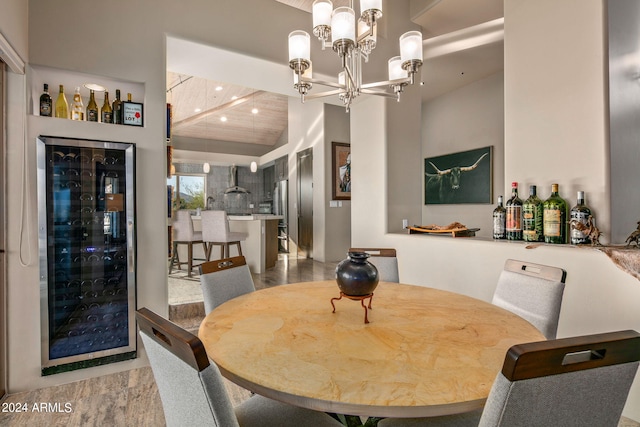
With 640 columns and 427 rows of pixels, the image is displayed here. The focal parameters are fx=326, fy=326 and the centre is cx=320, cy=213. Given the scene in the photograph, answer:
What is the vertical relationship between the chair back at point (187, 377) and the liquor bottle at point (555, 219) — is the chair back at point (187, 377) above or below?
below

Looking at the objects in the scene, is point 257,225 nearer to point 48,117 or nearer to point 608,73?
point 48,117

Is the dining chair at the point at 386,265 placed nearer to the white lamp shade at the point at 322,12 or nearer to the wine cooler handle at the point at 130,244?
the white lamp shade at the point at 322,12

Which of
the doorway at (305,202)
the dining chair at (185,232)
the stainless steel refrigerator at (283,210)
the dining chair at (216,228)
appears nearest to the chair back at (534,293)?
the dining chair at (216,228)

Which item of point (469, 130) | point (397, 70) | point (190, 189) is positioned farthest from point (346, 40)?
point (190, 189)

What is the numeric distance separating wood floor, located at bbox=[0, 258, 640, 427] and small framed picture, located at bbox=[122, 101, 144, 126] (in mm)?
1850

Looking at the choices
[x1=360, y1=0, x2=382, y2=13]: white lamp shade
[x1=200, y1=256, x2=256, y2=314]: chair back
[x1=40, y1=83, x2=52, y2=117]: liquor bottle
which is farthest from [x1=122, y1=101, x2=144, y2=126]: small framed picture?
[x1=360, y1=0, x2=382, y2=13]: white lamp shade

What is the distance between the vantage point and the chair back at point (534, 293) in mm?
1467

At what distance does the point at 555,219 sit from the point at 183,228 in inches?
178

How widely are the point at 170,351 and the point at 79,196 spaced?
84.3 inches

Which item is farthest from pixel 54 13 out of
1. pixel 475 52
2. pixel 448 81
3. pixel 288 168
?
pixel 288 168

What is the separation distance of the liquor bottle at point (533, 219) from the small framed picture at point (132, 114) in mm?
2908

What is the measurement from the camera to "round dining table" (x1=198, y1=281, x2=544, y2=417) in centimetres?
75

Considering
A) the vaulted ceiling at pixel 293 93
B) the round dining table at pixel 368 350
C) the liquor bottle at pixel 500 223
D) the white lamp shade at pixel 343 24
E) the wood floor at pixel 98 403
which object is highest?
the vaulted ceiling at pixel 293 93

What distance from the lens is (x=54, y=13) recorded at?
7.27 feet
